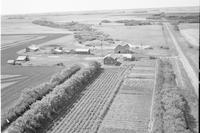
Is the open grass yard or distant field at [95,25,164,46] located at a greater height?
distant field at [95,25,164,46]

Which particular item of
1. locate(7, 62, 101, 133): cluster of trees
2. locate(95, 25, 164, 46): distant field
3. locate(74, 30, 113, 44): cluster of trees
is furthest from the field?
locate(74, 30, 113, 44): cluster of trees

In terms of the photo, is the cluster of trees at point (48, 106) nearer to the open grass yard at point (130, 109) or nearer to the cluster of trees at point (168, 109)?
the open grass yard at point (130, 109)

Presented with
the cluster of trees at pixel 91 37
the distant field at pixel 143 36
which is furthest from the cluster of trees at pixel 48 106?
the cluster of trees at pixel 91 37

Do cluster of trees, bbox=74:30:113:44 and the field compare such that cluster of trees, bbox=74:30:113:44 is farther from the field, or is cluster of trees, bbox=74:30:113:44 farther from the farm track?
the farm track

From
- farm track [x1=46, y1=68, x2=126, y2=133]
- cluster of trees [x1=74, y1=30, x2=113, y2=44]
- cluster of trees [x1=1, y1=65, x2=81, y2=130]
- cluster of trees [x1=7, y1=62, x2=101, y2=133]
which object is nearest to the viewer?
cluster of trees [x1=7, y1=62, x2=101, y2=133]

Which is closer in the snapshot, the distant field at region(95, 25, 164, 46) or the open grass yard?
the open grass yard

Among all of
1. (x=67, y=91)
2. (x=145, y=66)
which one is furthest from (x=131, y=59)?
(x=67, y=91)
